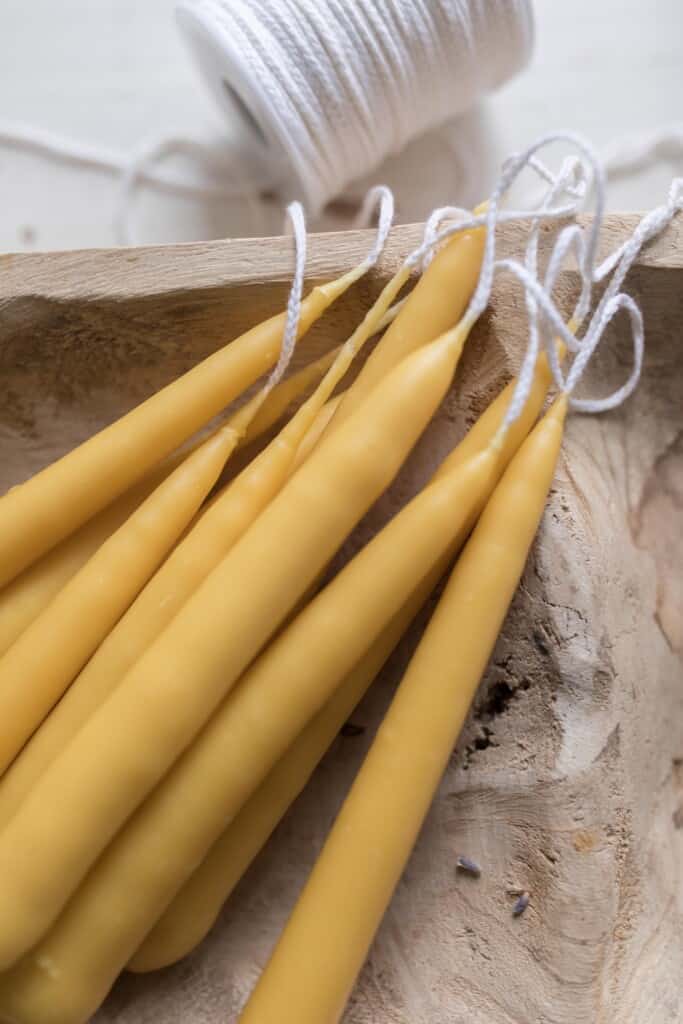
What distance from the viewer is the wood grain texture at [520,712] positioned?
39 centimetres

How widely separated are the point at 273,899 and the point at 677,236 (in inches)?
15.8

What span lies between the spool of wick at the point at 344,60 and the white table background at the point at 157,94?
0.30 ft

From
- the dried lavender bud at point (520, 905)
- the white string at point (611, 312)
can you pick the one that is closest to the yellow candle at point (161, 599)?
the white string at point (611, 312)

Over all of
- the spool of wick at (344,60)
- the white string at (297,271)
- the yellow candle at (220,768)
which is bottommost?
the yellow candle at (220,768)

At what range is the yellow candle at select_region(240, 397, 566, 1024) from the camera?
335 mm

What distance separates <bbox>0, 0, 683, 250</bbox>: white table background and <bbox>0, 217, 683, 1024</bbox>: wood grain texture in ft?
0.56

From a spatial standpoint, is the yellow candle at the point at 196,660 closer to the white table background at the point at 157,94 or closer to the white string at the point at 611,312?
the white string at the point at 611,312

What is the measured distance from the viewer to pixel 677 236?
41cm

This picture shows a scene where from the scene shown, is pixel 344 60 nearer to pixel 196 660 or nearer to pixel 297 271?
pixel 297 271

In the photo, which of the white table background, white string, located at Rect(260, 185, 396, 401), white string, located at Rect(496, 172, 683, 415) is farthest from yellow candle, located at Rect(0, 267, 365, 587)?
the white table background

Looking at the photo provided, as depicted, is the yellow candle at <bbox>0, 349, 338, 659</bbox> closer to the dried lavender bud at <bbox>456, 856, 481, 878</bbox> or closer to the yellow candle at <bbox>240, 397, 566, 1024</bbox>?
the yellow candle at <bbox>240, 397, 566, 1024</bbox>

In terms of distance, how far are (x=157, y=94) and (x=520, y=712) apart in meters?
0.49

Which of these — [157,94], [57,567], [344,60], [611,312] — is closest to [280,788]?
[57,567]

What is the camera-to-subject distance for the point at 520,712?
0.40m
